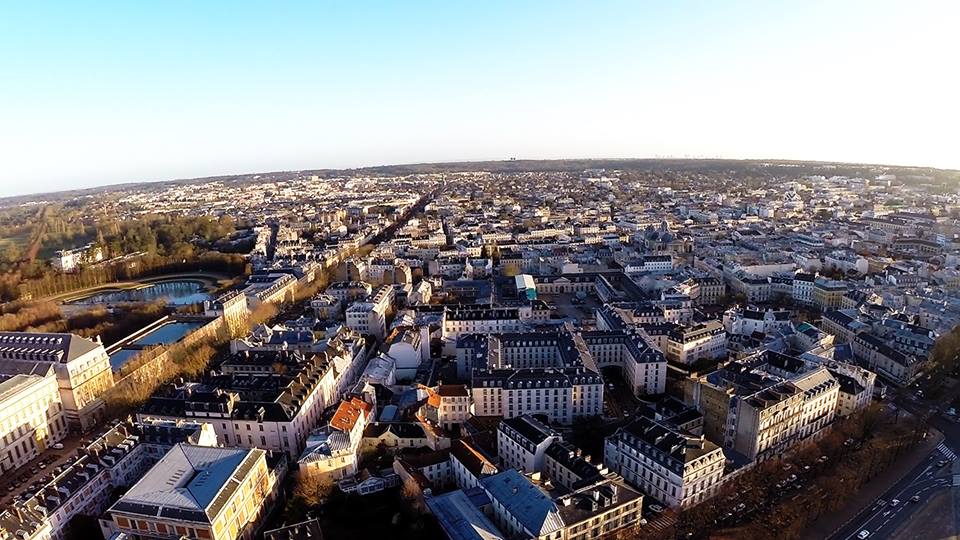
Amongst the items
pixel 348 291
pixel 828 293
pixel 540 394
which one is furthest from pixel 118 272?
pixel 828 293

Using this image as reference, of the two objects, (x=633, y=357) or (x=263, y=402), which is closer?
(x=263, y=402)

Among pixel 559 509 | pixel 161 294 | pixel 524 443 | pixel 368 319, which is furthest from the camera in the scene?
pixel 161 294

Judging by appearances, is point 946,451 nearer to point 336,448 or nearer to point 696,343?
point 696,343

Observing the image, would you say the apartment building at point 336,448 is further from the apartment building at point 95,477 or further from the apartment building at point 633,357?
the apartment building at point 633,357

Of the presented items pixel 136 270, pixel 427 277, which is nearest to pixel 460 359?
pixel 427 277

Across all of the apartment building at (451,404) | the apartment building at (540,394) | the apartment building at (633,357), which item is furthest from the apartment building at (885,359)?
the apartment building at (451,404)

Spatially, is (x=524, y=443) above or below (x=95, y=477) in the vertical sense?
above

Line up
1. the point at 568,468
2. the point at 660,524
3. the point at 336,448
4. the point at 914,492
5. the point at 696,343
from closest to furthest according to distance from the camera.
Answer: the point at 660,524 → the point at 568,468 → the point at 914,492 → the point at 336,448 → the point at 696,343
